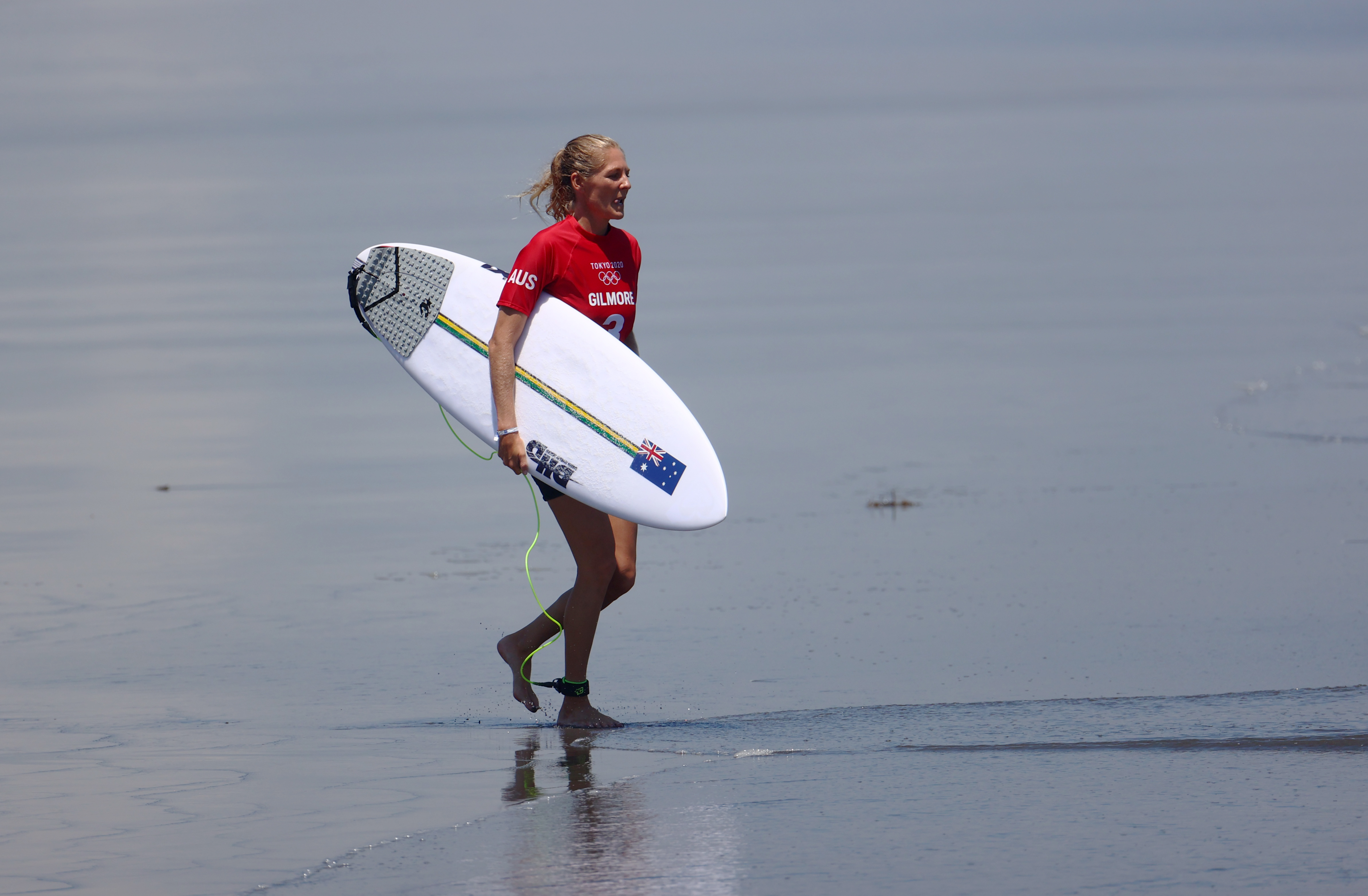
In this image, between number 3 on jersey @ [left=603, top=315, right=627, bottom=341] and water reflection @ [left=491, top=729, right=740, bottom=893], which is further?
number 3 on jersey @ [left=603, top=315, right=627, bottom=341]

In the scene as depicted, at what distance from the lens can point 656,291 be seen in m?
13.2

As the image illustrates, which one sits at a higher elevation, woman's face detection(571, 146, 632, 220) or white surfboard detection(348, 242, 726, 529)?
woman's face detection(571, 146, 632, 220)

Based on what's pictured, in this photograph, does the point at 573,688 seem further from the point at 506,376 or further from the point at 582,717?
the point at 506,376

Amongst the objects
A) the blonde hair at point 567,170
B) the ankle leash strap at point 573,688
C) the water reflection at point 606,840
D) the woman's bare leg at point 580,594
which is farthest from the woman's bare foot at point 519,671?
the blonde hair at point 567,170

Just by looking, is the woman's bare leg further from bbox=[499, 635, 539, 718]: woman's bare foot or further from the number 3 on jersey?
the number 3 on jersey

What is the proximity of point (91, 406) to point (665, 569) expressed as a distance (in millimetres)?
4791

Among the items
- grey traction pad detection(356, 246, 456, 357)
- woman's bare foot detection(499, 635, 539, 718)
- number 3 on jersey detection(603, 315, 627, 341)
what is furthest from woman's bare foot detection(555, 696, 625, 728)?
grey traction pad detection(356, 246, 456, 357)

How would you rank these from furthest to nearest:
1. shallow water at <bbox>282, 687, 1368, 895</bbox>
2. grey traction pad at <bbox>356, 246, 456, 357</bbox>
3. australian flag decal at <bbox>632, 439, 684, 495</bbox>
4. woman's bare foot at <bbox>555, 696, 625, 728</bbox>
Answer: grey traction pad at <bbox>356, 246, 456, 357</bbox>, australian flag decal at <bbox>632, 439, 684, 495</bbox>, woman's bare foot at <bbox>555, 696, 625, 728</bbox>, shallow water at <bbox>282, 687, 1368, 895</bbox>

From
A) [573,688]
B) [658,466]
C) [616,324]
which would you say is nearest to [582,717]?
[573,688]

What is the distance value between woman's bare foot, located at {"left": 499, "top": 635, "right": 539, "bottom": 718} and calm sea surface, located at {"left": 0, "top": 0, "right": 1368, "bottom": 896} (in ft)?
0.27

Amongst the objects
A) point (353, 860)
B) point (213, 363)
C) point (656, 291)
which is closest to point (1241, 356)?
point (656, 291)

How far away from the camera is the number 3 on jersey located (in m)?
5.19

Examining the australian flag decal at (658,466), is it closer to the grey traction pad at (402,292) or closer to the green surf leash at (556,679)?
the green surf leash at (556,679)

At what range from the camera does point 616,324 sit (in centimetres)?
524
